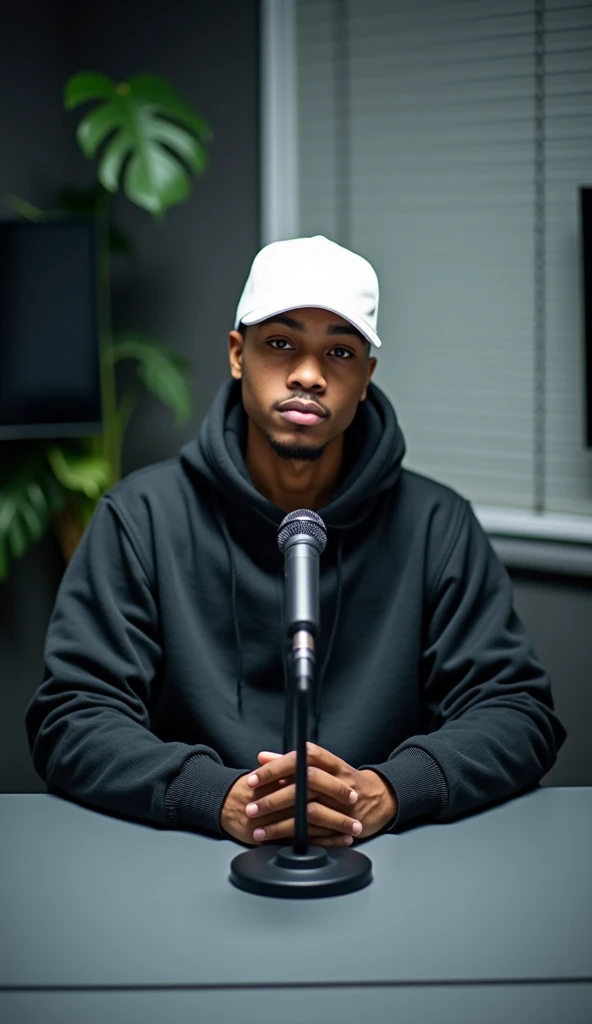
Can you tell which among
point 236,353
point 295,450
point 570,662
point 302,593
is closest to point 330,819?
point 302,593

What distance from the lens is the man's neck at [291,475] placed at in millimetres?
1760

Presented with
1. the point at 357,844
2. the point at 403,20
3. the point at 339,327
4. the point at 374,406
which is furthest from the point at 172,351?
the point at 357,844

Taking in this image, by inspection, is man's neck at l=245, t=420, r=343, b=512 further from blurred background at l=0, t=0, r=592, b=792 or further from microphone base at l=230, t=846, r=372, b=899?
blurred background at l=0, t=0, r=592, b=792

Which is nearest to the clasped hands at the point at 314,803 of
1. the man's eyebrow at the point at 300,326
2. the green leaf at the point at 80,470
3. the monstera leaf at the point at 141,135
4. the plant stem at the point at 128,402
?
the man's eyebrow at the point at 300,326

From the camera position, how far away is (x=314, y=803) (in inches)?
48.6

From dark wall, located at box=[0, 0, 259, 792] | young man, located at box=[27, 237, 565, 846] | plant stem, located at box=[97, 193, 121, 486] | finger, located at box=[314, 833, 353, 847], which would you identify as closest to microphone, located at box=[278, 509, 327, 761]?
finger, located at box=[314, 833, 353, 847]

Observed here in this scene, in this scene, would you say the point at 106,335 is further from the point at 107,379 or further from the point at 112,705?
the point at 112,705

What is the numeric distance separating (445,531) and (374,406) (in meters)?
0.25

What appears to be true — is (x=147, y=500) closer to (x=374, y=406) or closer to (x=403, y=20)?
(x=374, y=406)

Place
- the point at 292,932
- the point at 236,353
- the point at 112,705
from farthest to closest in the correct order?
the point at 236,353, the point at 112,705, the point at 292,932

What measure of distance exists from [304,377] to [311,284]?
0.13 m

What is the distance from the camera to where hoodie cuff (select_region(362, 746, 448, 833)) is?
130 centimetres

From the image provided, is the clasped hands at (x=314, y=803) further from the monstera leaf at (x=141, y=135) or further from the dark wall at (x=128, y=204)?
the dark wall at (x=128, y=204)

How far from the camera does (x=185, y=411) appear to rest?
301 centimetres
